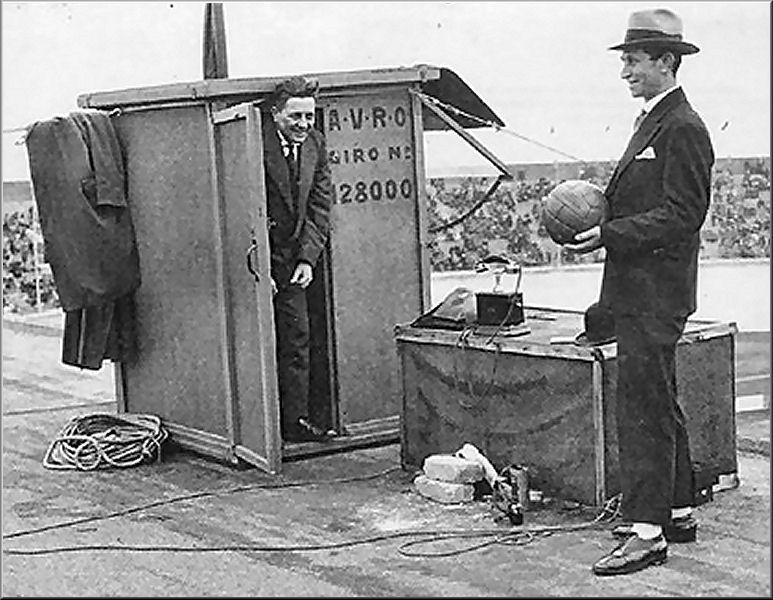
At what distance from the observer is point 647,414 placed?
5.02m

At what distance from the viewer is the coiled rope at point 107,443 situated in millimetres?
7297

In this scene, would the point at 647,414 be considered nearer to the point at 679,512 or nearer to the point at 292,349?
the point at 679,512

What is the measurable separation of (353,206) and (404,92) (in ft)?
1.98

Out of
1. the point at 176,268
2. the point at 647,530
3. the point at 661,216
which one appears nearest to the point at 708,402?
the point at 647,530

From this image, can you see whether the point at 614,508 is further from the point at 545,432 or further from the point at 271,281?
the point at 271,281

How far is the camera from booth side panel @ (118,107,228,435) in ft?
23.5

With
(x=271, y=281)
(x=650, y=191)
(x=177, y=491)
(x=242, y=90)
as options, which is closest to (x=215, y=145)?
(x=242, y=90)

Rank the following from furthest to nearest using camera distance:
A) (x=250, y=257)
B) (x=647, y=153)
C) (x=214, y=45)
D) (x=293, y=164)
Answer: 1. (x=214, y=45)
2. (x=293, y=164)
3. (x=250, y=257)
4. (x=647, y=153)

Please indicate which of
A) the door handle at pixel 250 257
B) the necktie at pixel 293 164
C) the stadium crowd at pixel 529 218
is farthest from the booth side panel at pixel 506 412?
the stadium crowd at pixel 529 218

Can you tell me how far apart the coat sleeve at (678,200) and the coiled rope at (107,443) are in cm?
322

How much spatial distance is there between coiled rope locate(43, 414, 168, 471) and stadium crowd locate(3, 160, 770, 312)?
1695 millimetres

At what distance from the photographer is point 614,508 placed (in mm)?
5797

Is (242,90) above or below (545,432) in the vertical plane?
above

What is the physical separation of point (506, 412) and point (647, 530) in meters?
1.16
